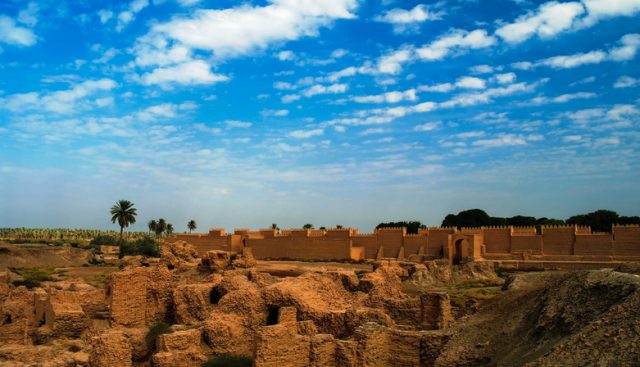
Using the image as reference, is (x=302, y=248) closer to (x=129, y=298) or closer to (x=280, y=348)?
(x=129, y=298)

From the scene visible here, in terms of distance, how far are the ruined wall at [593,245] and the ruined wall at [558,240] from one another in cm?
49

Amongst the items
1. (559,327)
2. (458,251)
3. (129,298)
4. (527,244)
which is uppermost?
(559,327)

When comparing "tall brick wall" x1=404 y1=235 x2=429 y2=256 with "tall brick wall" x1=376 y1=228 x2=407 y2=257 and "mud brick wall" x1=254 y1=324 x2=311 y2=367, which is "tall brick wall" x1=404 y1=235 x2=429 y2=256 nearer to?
"tall brick wall" x1=376 y1=228 x2=407 y2=257

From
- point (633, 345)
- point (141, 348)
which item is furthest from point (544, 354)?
point (141, 348)

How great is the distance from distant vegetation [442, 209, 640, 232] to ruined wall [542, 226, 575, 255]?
2495 centimetres

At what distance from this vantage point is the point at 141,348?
1156 centimetres

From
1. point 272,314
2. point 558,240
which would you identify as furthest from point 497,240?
point 272,314

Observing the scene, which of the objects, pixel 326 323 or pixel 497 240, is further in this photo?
pixel 497 240

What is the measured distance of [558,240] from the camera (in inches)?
1460

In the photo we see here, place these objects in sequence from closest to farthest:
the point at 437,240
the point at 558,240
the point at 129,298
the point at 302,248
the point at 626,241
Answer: the point at 129,298 → the point at 626,241 → the point at 558,240 → the point at 437,240 → the point at 302,248

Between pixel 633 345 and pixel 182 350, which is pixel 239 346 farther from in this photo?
pixel 633 345

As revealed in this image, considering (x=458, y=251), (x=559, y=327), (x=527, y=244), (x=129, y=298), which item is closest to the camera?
(x=559, y=327)

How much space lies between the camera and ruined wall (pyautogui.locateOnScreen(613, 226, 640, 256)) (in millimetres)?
34219

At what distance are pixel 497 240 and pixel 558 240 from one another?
169 inches
